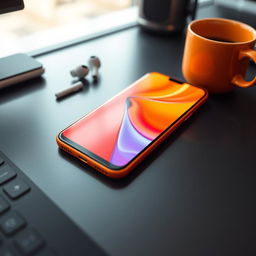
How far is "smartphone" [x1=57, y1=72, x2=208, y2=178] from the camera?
0.35 m

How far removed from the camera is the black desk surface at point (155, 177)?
0.97 ft

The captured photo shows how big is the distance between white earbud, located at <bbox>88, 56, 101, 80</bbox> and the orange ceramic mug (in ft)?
0.46

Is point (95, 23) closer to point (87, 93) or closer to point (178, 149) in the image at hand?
point (87, 93)

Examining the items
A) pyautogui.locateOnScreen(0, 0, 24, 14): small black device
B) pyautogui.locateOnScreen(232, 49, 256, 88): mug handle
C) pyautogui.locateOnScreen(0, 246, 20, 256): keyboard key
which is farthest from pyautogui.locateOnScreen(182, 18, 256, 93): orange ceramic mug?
pyautogui.locateOnScreen(0, 246, 20, 256): keyboard key

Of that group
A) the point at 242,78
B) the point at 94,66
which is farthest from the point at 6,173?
the point at 242,78

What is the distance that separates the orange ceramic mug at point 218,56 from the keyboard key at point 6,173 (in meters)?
0.30

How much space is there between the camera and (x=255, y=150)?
15.7 inches

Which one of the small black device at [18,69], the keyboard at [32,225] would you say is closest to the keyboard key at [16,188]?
the keyboard at [32,225]

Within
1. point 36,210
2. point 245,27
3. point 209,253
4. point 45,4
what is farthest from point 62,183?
point 45,4

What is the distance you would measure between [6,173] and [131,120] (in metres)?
0.16

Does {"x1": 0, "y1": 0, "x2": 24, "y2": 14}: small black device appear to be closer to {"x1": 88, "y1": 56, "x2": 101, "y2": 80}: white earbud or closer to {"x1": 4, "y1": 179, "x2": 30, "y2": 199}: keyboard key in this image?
{"x1": 88, "y1": 56, "x2": 101, "y2": 80}: white earbud

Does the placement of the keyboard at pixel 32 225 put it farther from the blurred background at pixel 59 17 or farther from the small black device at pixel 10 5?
the blurred background at pixel 59 17

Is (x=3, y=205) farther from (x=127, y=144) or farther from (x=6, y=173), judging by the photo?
(x=127, y=144)

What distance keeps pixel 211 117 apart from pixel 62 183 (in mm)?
229
